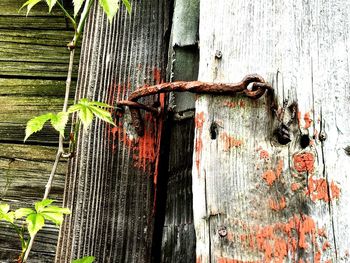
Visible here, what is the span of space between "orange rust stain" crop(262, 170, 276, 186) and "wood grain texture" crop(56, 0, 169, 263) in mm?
331

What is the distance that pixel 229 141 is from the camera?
1.19 meters

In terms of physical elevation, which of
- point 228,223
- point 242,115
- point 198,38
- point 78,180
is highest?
point 198,38

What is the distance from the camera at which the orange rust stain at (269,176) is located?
1155mm

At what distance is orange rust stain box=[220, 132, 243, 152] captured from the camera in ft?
3.90

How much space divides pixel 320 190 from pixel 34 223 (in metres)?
0.69

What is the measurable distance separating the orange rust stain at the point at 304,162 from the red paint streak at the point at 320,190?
0.03m

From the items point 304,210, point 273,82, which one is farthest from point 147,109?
point 304,210

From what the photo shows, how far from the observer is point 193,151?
130 cm

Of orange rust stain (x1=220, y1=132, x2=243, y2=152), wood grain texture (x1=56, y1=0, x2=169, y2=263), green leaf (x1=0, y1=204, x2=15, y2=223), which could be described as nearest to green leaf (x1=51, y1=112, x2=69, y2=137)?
wood grain texture (x1=56, y1=0, x2=169, y2=263)

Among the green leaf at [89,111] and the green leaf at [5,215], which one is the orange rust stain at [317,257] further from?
the green leaf at [5,215]

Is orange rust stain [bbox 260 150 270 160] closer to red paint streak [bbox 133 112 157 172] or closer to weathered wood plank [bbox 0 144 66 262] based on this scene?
red paint streak [bbox 133 112 157 172]

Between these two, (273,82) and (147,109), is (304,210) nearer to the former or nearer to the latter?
(273,82)

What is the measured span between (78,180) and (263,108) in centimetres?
57

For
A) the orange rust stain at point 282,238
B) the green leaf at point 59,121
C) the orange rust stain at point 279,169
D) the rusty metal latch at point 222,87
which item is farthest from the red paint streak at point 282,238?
the green leaf at point 59,121
